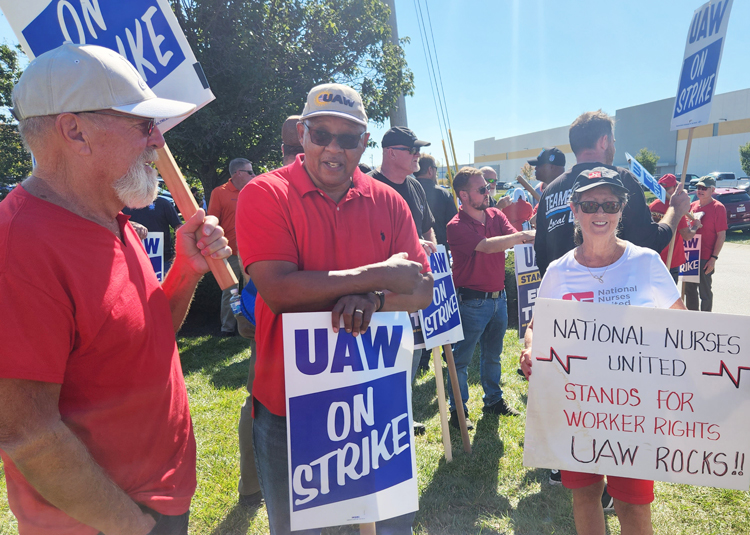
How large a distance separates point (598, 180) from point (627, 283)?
22.6 inches

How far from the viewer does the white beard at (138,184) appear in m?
1.43

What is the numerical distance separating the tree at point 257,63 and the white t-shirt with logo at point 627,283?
8.40m

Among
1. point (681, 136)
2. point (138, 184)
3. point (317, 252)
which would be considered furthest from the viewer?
A: point (681, 136)

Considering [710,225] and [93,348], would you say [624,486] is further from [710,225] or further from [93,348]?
[710,225]

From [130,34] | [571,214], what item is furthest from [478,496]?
[130,34]

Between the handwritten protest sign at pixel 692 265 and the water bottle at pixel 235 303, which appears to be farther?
the handwritten protest sign at pixel 692 265

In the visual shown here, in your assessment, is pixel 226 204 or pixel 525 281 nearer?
pixel 525 281

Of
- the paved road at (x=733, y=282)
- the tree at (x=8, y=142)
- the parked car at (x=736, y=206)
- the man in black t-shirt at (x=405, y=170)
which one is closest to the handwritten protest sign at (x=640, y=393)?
the man in black t-shirt at (x=405, y=170)

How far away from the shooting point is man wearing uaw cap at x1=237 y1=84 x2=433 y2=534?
171 centimetres

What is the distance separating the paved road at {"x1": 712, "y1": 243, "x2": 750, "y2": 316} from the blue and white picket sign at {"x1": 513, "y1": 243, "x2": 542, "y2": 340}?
340 cm

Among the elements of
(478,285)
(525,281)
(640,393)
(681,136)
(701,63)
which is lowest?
(525,281)

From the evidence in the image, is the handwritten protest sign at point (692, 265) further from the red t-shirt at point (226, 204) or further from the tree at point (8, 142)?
the tree at point (8, 142)

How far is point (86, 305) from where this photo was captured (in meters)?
1.21

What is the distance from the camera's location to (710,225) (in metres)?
7.33
